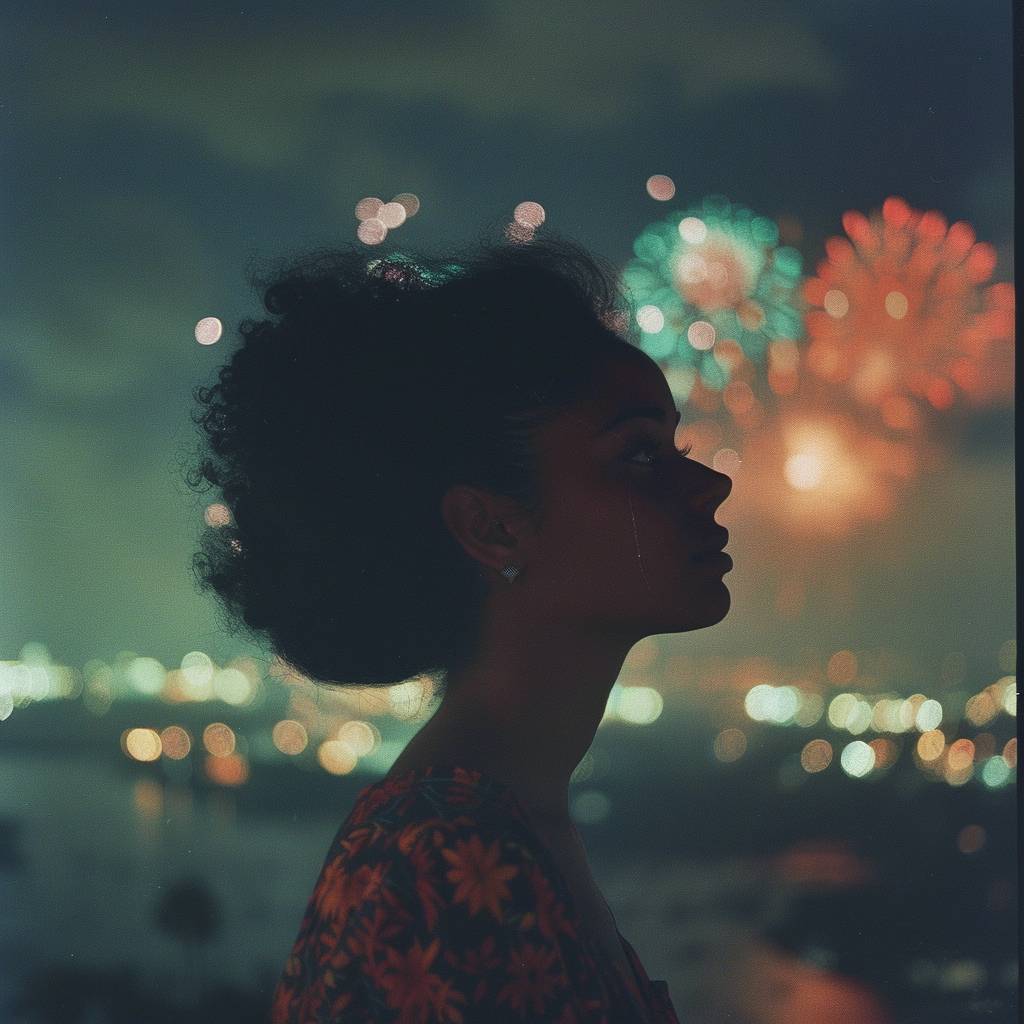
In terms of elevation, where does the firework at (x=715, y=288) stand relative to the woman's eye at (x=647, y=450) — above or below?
above

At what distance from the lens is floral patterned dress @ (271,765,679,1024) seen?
74 cm

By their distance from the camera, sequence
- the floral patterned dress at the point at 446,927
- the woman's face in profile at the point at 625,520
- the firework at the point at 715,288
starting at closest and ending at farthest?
the floral patterned dress at the point at 446,927, the woman's face in profile at the point at 625,520, the firework at the point at 715,288

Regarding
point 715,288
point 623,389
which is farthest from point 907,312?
point 623,389

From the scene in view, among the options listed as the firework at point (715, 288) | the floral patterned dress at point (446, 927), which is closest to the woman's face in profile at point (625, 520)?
the floral patterned dress at point (446, 927)

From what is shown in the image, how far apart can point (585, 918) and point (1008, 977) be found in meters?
0.58

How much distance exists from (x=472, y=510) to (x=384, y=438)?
9 cm

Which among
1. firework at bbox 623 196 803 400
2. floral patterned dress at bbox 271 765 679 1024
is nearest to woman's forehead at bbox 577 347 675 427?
floral patterned dress at bbox 271 765 679 1024

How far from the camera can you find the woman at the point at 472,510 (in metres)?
0.92

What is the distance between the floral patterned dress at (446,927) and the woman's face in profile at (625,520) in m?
0.18

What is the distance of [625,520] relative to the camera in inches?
36.8

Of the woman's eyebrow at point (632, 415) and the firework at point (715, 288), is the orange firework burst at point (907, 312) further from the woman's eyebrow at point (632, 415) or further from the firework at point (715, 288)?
the woman's eyebrow at point (632, 415)

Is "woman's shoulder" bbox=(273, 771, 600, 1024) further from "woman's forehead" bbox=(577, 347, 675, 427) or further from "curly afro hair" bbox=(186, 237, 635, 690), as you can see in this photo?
"woman's forehead" bbox=(577, 347, 675, 427)

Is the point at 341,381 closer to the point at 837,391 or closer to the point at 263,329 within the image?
the point at 263,329

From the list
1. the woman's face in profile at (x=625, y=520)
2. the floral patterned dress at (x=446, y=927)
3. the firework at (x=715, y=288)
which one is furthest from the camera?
the firework at (x=715, y=288)
